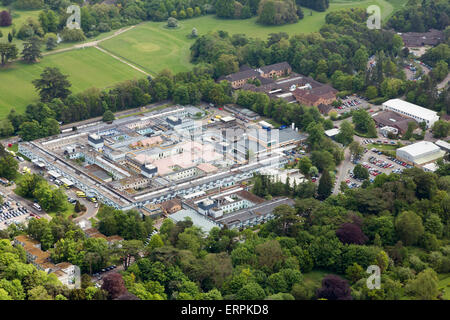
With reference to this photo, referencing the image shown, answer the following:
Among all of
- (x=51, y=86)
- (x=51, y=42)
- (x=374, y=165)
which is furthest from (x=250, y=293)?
(x=51, y=42)

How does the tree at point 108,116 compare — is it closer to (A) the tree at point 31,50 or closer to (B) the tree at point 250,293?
(A) the tree at point 31,50

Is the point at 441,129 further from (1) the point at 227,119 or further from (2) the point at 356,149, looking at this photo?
(1) the point at 227,119

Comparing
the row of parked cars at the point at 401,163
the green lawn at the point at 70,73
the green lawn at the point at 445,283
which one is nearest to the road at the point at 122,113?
the green lawn at the point at 70,73

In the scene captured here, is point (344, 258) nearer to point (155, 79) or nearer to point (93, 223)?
point (93, 223)

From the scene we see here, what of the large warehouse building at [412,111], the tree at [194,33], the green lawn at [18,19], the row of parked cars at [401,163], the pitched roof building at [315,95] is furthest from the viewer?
the tree at [194,33]

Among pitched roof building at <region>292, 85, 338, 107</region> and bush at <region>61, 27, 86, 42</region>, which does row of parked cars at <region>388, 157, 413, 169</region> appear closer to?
pitched roof building at <region>292, 85, 338, 107</region>
